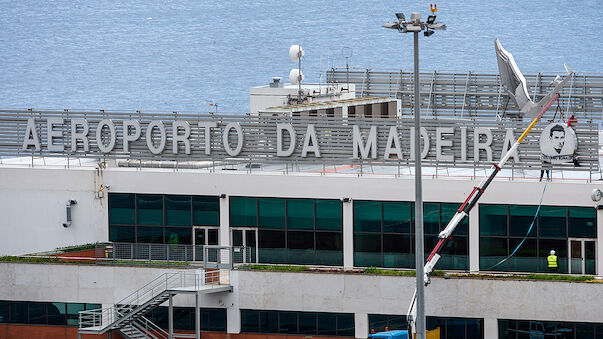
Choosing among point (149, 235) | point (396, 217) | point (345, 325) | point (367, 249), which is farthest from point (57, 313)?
point (396, 217)

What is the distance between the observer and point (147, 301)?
49406 millimetres

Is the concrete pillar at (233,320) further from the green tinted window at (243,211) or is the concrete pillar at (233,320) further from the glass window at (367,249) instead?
the glass window at (367,249)

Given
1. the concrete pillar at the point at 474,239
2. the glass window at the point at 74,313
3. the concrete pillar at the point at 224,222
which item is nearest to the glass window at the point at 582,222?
the concrete pillar at the point at 474,239

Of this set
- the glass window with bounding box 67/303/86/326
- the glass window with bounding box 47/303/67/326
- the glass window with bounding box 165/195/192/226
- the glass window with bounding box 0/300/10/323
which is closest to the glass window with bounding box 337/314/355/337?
the glass window with bounding box 165/195/192/226

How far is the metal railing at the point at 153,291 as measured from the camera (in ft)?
164

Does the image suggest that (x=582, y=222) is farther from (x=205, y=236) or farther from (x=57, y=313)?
(x=57, y=313)

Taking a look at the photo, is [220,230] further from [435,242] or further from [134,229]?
[435,242]

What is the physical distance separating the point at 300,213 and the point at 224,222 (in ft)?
11.5

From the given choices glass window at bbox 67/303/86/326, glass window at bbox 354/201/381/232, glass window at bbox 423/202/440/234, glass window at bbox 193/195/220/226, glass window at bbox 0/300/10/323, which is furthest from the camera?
glass window at bbox 0/300/10/323

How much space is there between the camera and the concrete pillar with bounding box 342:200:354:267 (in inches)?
2036

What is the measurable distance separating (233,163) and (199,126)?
2305mm

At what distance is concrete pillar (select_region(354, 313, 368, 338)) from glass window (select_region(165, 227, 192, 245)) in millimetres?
9185

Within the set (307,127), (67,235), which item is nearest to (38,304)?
(67,235)

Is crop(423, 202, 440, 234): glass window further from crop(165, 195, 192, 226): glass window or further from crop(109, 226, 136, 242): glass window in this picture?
crop(109, 226, 136, 242): glass window
